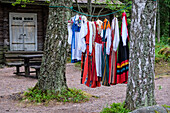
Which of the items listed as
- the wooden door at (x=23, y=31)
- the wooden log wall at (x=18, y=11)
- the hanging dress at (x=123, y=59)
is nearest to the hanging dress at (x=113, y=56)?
the hanging dress at (x=123, y=59)

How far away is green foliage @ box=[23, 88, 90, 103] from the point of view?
6.07m

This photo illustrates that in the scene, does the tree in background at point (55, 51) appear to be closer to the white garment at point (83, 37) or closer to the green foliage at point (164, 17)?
the white garment at point (83, 37)

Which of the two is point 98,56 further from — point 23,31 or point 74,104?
point 23,31

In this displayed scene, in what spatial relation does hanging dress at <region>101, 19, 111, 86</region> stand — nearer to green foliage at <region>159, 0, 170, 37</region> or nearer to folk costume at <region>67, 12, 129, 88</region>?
folk costume at <region>67, 12, 129, 88</region>

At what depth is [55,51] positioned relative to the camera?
20.3ft

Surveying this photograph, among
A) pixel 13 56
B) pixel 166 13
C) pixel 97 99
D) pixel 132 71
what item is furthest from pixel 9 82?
pixel 166 13

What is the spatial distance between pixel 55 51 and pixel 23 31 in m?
9.49

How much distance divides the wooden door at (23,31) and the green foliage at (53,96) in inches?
355

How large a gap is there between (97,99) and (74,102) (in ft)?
2.43

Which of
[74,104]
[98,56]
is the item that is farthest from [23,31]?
[98,56]

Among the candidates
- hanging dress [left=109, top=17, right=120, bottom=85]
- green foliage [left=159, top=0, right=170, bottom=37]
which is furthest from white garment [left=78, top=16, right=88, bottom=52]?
green foliage [left=159, top=0, right=170, bottom=37]

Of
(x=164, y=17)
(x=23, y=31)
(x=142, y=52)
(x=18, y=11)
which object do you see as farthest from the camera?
(x=164, y=17)

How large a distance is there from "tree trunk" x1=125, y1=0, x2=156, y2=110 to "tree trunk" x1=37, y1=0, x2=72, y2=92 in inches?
95.2

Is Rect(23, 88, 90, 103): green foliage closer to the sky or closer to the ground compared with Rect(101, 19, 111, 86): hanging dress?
closer to the ground
